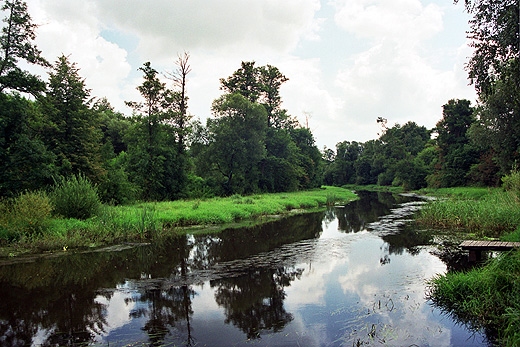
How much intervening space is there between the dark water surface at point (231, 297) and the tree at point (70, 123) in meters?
10.4

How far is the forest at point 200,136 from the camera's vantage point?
15992 millimetres

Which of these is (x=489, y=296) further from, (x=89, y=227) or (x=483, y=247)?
(x=89, y=227)

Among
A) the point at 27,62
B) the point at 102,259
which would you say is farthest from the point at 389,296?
the point at 27,62

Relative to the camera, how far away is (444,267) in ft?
35.9

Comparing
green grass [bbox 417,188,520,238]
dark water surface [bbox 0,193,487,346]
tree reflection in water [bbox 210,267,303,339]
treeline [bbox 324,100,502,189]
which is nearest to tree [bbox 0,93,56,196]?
dark water surface [bbox 0,193,487,346]

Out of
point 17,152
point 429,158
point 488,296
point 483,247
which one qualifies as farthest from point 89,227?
point 429,158

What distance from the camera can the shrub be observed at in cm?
1573

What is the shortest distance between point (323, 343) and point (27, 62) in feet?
63.3

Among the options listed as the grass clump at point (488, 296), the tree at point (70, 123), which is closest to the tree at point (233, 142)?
the tree at point (70, 123)

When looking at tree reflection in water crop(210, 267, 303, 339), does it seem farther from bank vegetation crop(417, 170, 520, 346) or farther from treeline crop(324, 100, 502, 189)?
treeline crop(324, 100, 502, 189)

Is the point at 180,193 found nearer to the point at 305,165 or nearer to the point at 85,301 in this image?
the point at 85,301

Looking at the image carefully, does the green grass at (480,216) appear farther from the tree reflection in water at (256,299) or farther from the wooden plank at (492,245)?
the tree reflection in water at (256,299)

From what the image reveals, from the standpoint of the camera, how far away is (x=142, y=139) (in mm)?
31922

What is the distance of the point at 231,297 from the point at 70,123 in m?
18.4
